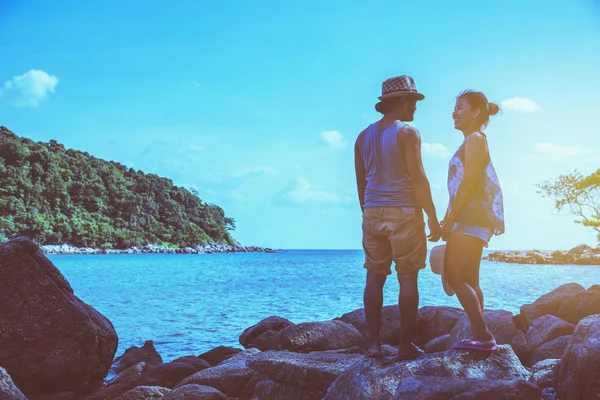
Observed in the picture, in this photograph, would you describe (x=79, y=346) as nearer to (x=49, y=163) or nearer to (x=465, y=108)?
(x=465, y=108)

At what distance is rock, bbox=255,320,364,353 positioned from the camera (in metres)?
8.62

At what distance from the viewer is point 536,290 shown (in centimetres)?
2786

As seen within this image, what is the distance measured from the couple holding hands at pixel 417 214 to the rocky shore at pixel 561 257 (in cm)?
5197

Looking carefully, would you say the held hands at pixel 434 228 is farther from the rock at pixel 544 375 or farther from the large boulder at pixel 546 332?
the large boulder at pixel 546 332

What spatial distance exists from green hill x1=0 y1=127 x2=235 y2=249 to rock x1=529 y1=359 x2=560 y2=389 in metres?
88.9

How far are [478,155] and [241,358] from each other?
16.6 ft

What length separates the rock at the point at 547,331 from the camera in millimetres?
8469

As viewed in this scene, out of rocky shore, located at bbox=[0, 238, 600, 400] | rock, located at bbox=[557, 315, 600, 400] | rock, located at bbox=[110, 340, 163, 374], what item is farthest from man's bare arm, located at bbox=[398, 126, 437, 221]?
rock, located at bbox=[110, 340, 163, 374]

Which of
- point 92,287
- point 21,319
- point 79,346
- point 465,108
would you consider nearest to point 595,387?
point 465,108

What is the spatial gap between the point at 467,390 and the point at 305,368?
7.87ft

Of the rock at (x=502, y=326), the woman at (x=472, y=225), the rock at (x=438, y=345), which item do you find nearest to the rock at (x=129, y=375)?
the rock at (x=438, y=345)

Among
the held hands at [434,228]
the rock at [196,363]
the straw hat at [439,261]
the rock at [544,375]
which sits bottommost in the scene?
the rock at [196,363]

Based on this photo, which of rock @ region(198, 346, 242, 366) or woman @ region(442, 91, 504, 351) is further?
rock @ region(198, 346, 242, 366)

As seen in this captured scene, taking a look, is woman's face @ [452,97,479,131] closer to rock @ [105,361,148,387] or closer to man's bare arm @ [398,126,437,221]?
man's bare arm @ [398,126,437,221]
